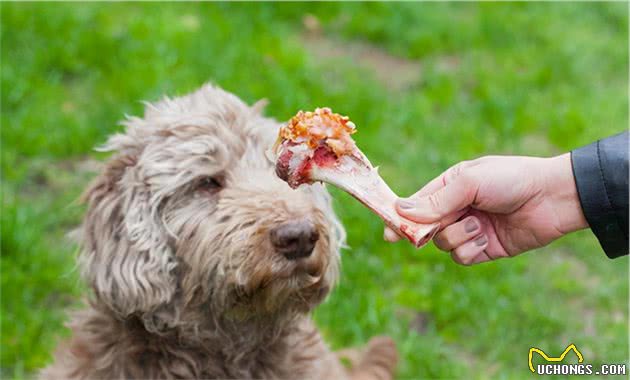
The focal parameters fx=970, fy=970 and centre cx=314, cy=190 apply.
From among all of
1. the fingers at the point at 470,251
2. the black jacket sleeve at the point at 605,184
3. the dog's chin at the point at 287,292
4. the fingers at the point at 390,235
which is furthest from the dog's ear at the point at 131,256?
the black jacket sleeve at the point at 605,184

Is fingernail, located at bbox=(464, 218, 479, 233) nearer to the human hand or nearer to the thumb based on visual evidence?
the human hand

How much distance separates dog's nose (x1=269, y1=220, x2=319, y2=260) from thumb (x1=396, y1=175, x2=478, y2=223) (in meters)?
0.48

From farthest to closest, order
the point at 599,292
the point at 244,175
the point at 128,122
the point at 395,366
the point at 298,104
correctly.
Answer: the point at 298,104 → the point at 599,292 → the point at 395,366 → the point at 128,122 → the point at 244,175

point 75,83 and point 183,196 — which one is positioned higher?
point 75,83

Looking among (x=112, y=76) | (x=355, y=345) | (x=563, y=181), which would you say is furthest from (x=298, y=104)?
(x=563, y=181)

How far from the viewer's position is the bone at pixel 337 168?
10.6 ft

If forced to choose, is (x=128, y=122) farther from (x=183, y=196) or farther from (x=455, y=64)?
(x=455, y=64)

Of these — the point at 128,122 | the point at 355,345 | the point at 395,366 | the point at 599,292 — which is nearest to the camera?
the point at 128,122

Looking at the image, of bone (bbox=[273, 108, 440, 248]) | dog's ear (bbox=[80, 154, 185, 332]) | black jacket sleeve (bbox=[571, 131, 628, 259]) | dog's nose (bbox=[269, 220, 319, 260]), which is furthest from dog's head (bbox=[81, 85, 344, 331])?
black jacket sleeve (bbox=[571, 131, 628, 259])

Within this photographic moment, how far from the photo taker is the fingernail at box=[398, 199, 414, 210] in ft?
10.7

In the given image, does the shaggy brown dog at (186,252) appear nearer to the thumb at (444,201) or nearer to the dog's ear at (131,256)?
the dog's ear at (131,256)

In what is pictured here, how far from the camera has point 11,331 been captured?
5.16m

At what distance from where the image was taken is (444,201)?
3391 millimetres

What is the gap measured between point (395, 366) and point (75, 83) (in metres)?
3.35
